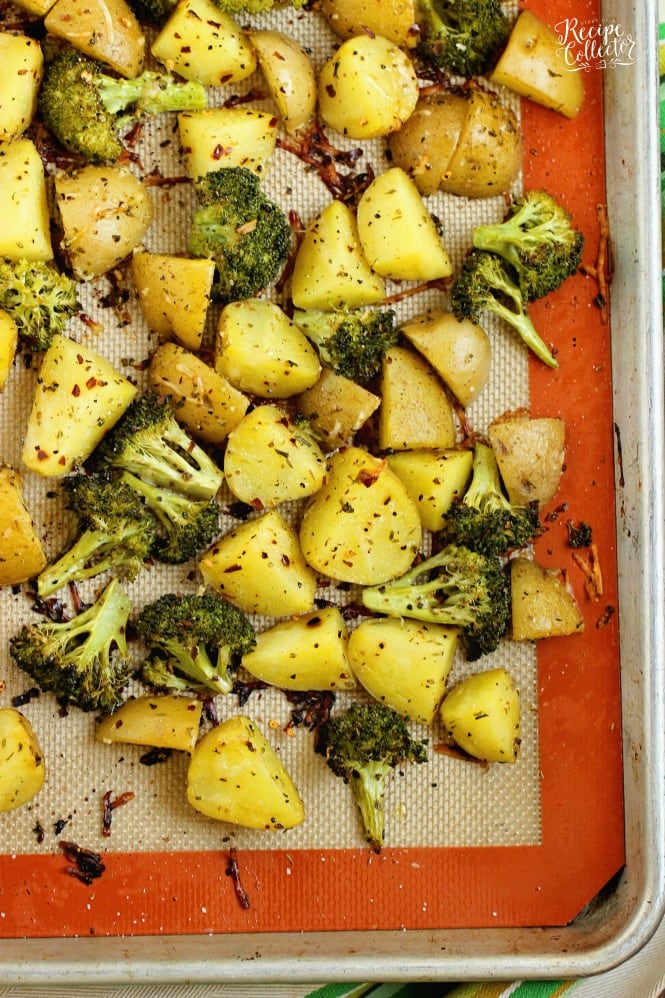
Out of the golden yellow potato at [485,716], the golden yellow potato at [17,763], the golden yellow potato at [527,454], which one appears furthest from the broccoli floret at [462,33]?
the golden yellow potato at [17,763]

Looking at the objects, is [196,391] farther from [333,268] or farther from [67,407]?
[333,268]

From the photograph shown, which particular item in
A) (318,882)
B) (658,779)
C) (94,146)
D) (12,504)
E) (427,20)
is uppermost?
(427,20)

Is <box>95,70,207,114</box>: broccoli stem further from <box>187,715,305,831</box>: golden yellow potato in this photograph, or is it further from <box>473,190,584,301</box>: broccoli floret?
<box>187,715,305,831</box>: golden yellow potato

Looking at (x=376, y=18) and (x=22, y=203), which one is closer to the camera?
(x=22, y=203)

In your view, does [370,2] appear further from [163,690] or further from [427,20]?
[163,690]

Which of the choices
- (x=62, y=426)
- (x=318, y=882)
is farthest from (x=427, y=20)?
(x=318, y=882)

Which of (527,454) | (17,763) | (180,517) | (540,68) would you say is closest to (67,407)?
(180,517)

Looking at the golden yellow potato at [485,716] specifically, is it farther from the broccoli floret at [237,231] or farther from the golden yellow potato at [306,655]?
the broccoli floret at [237,231]
